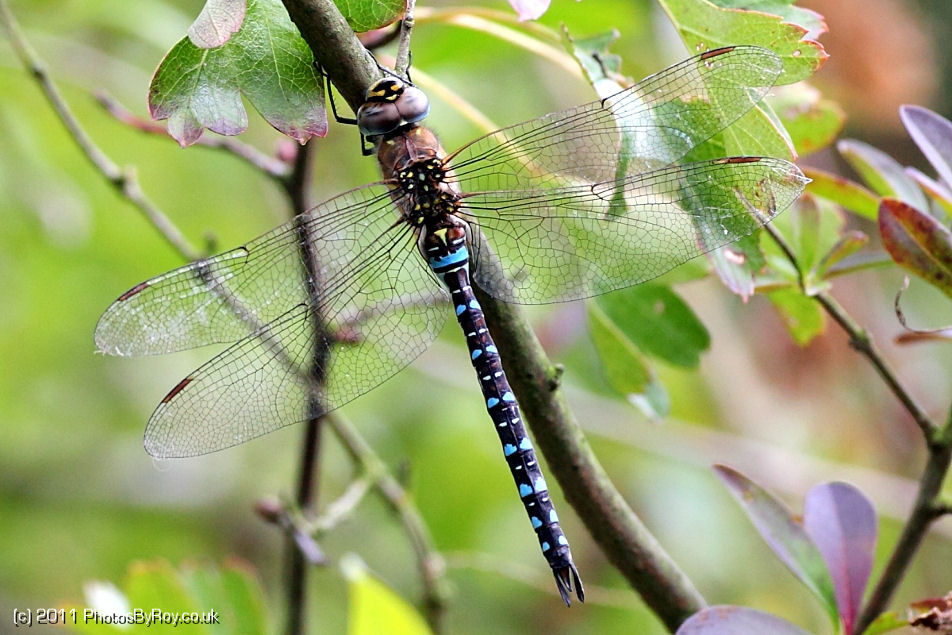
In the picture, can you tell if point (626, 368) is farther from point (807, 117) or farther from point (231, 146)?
point (231, 146)

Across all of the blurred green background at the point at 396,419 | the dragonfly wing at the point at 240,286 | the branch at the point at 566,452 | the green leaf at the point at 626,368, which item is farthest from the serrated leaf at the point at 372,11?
the blurred green background at the point at 396,419

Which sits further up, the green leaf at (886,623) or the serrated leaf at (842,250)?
the serrated leaf at (842,250)

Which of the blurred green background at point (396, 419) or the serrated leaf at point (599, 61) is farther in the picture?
the blurred green background at point (396, 419)

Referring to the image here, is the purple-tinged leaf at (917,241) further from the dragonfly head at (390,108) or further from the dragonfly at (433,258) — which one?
the dragonfly head at (390,108)

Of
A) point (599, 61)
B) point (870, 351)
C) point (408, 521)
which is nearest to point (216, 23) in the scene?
point (599, 61)

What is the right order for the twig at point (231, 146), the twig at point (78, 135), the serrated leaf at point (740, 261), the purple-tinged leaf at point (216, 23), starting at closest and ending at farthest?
1. the purple-tinged leaf at point (216, 23)
2. the serrated leaf at point (740, 261)
3. the twig at point (231, 146)
4. the twig at point (78, 135)

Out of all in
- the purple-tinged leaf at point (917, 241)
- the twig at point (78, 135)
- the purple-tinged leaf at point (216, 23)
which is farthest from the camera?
the twig at point (78, 135)

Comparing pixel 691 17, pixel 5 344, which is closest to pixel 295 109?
pixel 691 17

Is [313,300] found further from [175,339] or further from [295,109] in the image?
[295,109]
